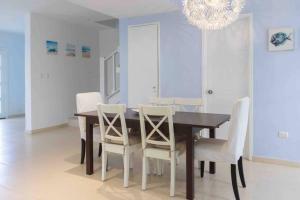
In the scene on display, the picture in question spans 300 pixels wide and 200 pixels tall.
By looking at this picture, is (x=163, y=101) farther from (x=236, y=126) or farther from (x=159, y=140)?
(x=236, y=126)

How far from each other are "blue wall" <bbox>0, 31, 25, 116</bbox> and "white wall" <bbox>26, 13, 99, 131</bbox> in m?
2.54

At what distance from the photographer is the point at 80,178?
3283 millimetres

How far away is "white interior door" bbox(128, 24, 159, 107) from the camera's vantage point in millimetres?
4844

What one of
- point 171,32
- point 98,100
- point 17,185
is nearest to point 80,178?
point 17,185

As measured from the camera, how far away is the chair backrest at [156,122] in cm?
270

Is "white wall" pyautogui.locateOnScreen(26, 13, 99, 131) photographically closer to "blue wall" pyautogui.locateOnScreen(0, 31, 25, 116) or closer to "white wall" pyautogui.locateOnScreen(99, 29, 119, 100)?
"white wall" pyautogui.locateOnScreen(99, 29, 119, 100)

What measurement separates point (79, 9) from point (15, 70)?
13.3ft

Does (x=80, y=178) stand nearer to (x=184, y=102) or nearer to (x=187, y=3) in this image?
(x=184, y=102)

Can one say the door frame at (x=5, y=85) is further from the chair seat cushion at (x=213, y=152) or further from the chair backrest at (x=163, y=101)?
the chair seat cushion at (x=213, y=152)

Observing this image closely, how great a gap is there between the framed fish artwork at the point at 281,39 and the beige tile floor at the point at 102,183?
1644mm

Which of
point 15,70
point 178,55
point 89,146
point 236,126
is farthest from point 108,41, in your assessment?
point 236,126

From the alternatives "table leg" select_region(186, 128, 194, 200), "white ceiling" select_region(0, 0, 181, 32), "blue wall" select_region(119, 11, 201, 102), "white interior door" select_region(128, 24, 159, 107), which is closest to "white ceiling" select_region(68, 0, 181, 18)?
"white ceiling" select_region(0, 0, 181, 32)

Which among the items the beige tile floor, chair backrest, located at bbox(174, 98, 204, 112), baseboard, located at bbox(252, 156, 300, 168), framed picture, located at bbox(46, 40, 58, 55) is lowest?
the beige tile floor

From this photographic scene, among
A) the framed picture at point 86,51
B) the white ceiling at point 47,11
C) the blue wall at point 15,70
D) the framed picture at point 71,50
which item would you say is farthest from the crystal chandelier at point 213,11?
the blue wall at point 15,70
